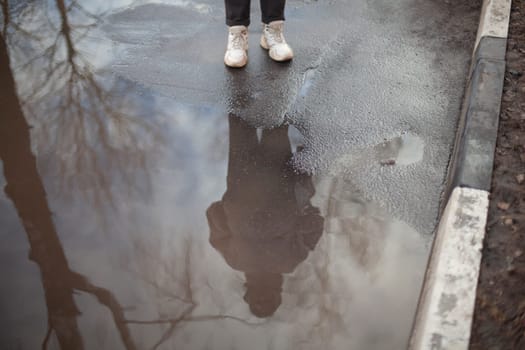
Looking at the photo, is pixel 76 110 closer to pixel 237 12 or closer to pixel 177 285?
pixel 237 12

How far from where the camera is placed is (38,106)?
12.5 ft

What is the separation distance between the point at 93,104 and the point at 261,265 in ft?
6.20

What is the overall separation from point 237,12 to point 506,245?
2620 mm

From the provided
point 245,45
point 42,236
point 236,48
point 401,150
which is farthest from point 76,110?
point 401,150

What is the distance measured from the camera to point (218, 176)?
130 inches

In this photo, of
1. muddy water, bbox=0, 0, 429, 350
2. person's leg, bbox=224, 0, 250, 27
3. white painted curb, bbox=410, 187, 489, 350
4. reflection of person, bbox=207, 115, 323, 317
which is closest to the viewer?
white painted curb, bbox=410, 187, 489, 350

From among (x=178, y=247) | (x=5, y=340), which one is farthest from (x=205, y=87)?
(x=5, y=340)

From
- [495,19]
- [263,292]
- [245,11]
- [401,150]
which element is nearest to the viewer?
[263,292]

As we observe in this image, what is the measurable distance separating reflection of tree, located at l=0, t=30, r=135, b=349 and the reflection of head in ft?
2.00

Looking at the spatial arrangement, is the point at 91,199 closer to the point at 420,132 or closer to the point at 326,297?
the point at 326,297

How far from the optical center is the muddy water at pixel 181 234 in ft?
8.32

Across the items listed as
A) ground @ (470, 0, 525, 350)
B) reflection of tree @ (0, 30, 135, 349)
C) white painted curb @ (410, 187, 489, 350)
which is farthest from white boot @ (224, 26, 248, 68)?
white painted curb @ (410, 187, 489, 350)

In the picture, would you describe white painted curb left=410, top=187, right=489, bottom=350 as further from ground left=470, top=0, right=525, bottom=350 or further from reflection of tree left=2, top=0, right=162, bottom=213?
reflection of tree left=2, top=0, right=162, bottom=213

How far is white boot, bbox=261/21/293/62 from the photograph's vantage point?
13.9ft
